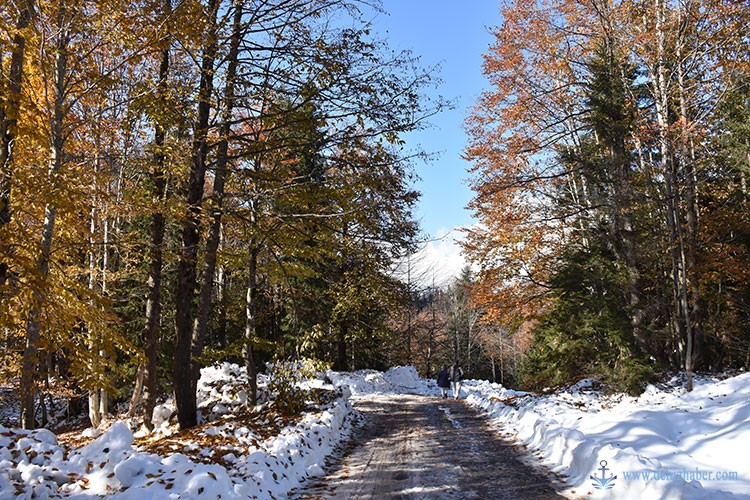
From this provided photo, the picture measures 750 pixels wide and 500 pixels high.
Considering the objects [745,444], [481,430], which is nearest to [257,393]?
[481,430]

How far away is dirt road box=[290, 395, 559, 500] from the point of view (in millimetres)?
6133

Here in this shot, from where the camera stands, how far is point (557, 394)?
1430 centimetres

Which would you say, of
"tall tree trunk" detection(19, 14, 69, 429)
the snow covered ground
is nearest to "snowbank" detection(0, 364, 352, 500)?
the snow covered ground

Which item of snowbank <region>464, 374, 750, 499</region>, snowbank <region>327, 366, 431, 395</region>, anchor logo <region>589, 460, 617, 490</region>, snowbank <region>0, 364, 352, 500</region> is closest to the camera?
snowbank <region>0, 364, 352, 500</region>

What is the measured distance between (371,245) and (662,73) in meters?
8.67

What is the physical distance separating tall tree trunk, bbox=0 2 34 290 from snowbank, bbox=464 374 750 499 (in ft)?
23.0

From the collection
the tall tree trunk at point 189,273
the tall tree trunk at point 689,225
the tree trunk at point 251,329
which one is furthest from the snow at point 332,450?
the tall tree trunk at point 689,225

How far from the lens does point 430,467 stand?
7320 mm

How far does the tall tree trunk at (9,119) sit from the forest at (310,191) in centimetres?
3

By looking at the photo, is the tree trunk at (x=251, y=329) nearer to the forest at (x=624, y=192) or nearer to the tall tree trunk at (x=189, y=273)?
the tall tree trunk at (x=189, y=273)

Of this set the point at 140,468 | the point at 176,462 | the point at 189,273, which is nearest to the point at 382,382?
the point at 189,273

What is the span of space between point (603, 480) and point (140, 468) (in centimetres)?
532

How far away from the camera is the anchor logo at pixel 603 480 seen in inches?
219

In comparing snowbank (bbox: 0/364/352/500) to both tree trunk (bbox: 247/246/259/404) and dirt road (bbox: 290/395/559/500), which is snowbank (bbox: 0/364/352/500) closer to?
dirt road (bbox: 290/395/559/500)
